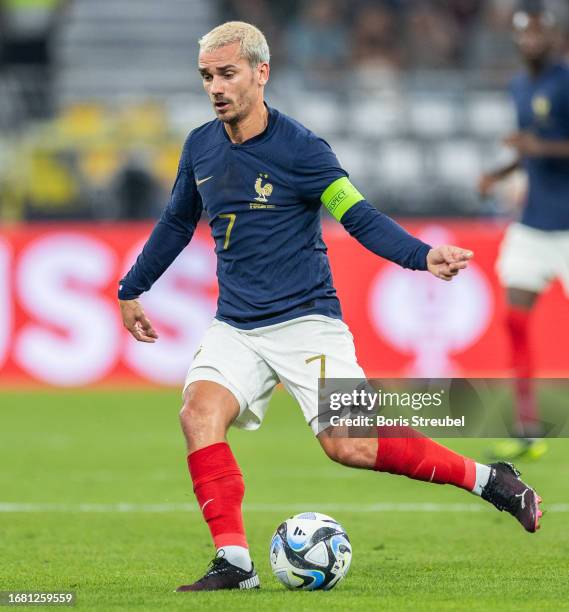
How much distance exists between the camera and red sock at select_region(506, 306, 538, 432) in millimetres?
9375

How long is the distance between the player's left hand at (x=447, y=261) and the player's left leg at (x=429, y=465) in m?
0.74

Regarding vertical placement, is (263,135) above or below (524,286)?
above

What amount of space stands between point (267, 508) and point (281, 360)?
2.31 meters

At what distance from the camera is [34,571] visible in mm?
5746

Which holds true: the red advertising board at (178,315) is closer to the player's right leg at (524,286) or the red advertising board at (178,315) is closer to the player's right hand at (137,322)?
the player's right leg at (524,286)

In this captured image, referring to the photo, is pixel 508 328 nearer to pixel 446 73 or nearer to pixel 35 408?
pixel 35 408

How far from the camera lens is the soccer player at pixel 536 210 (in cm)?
936

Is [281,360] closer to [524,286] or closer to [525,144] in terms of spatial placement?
[525,144]

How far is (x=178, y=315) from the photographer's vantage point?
44.8ft

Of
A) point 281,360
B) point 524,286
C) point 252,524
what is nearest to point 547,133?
point 524,286

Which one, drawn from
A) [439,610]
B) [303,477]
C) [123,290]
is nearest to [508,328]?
[303,477]

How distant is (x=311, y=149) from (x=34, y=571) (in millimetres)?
1947

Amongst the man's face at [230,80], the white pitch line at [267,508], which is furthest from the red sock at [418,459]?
the white pitch line at [267,508]

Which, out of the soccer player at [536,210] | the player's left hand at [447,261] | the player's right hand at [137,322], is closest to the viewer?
the player's left hand at [447,261]
